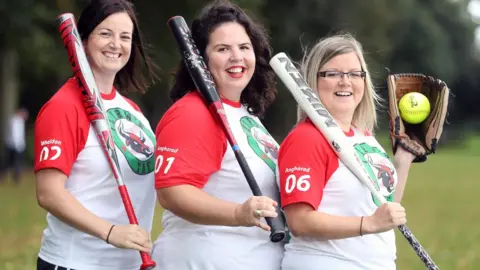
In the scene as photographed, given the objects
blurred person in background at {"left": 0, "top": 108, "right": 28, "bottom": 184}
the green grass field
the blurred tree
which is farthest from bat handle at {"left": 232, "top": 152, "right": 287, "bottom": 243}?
blurred person in background at {"left": 0, "top": 108, "right": 28, "bottom": 184}

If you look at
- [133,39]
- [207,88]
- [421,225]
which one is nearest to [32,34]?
[421,225]

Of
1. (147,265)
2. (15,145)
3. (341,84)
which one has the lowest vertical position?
(147,265)

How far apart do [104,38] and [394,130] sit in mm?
1444

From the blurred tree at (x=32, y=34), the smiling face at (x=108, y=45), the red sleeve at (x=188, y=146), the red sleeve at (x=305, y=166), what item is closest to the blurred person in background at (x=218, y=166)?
the red sleeve at (x=188, y=146)

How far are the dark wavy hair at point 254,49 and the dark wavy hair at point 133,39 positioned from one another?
28cm

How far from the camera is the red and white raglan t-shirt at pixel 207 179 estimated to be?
318 cm

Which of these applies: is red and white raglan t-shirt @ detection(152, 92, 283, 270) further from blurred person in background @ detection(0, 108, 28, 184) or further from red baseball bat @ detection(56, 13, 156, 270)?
blurred person in background @ detection(0, 108, 28, 184)

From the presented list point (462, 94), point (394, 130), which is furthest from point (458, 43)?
point (394, 130)

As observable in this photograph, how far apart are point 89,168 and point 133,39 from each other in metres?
0.69

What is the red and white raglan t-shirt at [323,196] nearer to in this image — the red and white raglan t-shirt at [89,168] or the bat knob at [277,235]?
the bat knob at [277,235]

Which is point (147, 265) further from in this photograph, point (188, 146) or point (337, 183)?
point (337, 183)

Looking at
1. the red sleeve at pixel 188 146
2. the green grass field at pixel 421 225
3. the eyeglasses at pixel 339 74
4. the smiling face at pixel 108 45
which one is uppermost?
the smiling face at pixel 108 45

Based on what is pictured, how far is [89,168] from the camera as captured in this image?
134 inches

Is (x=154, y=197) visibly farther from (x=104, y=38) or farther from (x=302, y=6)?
(x=302, y=6)
